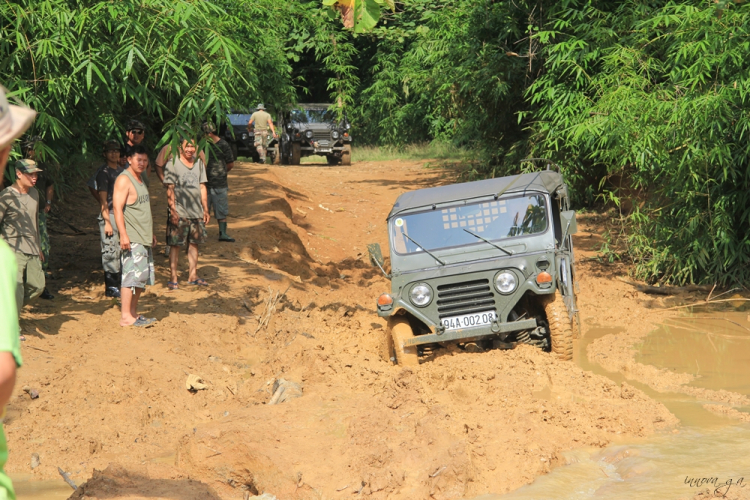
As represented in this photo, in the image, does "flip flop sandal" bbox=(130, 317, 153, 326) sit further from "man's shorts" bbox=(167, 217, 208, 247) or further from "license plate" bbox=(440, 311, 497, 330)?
"license plate" bbox=(440, 311, 497, 330)

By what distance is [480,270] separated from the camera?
674 centimetres

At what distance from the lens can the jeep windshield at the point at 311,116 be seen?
23734mm

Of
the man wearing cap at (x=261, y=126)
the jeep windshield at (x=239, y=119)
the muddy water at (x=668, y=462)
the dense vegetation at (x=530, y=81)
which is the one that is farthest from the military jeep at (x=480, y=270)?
the jeep windshield at (x=239, y=119)

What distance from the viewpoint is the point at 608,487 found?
445 cm

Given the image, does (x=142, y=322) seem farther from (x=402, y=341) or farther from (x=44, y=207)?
(x=402, y=341)

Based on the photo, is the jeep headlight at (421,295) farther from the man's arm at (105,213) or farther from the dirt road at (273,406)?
the man's arm at (105,213)

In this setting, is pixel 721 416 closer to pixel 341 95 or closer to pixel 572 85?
pixel 572 85

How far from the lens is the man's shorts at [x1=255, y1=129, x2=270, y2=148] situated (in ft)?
65.6

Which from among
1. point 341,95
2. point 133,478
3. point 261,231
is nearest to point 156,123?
point 261,231

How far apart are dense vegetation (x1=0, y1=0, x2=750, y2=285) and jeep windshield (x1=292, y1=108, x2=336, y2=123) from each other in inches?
226

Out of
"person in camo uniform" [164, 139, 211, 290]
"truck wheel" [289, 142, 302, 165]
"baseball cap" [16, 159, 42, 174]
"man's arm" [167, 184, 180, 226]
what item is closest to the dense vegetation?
"baseball cap" [16, 159, 42, 174]

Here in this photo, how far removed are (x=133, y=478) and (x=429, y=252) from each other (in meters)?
3.67

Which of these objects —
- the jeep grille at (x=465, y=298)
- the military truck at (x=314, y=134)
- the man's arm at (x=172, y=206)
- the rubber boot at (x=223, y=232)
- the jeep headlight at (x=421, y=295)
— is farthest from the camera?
the military truck at (x=314, y=134)

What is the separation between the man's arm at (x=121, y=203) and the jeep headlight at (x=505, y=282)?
3.21 meters
